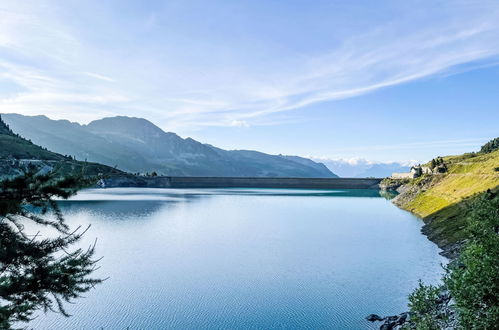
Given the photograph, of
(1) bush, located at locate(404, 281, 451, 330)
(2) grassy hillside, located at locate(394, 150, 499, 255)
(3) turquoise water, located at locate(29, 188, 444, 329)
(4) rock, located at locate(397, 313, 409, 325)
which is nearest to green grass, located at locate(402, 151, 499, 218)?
(2) grassy hillside, located at locate(394, 150, 499, 255)

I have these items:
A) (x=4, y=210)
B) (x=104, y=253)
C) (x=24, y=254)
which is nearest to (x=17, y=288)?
(x=24, y=254)

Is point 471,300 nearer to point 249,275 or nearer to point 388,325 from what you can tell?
point 388,325

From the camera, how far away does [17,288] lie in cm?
1197

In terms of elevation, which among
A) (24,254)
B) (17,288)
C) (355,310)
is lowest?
(355,310)

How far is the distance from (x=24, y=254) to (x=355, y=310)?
31.4 meters

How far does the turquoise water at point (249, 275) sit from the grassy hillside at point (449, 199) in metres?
4.37

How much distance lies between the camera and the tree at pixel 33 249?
33.4ft

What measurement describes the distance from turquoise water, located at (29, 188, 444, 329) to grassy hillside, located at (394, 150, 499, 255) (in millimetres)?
4367

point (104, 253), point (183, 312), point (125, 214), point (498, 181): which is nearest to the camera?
point (183, 312)

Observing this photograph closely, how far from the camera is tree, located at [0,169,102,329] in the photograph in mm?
10195

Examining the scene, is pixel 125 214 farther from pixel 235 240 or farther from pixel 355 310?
pixel 355 310

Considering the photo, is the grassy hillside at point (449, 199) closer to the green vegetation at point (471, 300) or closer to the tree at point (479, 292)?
the green vegetation at point (471, 300)

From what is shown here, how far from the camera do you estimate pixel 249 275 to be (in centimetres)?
4688

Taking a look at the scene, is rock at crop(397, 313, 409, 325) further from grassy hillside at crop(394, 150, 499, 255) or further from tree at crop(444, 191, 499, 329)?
grassy hillside at crop(394, 150, 499, 255)
